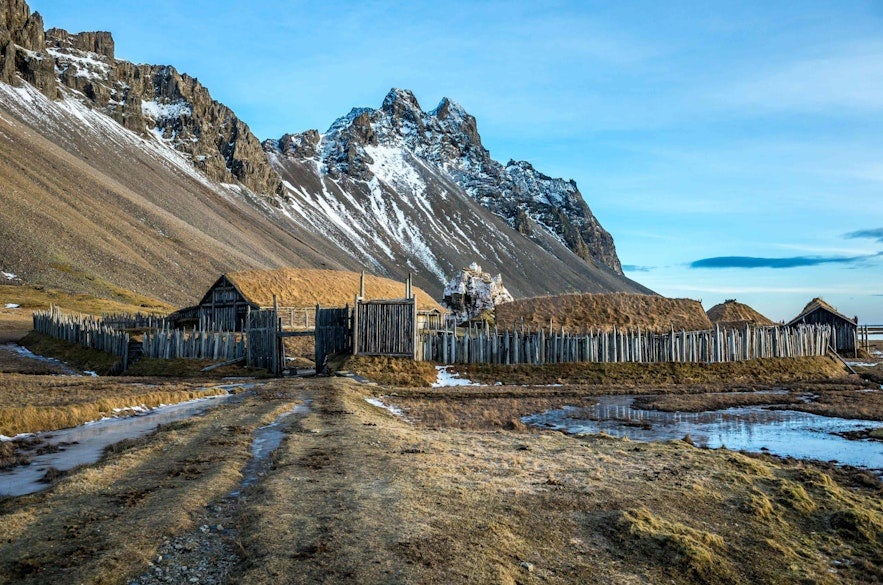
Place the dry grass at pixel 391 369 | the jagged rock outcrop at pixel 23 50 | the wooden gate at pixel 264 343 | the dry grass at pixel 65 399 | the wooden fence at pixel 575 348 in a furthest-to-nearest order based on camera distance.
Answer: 1. the jagged rock outcrop at pixel 23 50
2. the wooden gate at pixel 264 343
3. the wooden fence at pixel 575 348
4. the dry grass at pixel 391 369
5. the dry grass at pixel 65 399

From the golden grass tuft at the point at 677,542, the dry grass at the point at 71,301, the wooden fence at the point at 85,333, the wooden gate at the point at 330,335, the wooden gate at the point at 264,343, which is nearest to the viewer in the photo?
the golden grass tuft at the point at 677,542

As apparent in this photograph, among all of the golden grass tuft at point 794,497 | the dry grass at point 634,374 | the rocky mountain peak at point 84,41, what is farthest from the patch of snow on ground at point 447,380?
the rocky mountain peak at point 84,41

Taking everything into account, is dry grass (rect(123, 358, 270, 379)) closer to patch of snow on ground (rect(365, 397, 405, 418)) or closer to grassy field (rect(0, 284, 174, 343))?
patch of snow on ground (rect(365, 397, 405, 418))

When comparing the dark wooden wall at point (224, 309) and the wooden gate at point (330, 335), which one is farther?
the dark wooden wall at point (224, 309)

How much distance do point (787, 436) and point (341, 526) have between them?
13657 mm

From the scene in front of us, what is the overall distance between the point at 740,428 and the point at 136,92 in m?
165

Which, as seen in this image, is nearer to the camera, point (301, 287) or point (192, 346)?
point (192, 346)

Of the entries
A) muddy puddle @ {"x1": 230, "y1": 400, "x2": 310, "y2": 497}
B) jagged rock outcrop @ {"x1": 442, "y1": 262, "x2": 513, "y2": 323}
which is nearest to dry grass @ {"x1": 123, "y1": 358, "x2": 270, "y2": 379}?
muddy puddle @ {"x1": 230, "y1": 400, "x2": 310, "y2": 497}

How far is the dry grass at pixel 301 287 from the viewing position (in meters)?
44.2

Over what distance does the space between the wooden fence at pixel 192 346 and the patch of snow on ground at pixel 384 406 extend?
14.5 m

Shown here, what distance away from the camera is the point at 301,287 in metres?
46.8

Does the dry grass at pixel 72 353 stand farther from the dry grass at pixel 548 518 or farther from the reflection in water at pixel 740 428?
the dry grass at pixel 548 518

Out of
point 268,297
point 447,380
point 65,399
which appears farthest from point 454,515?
point 268,297

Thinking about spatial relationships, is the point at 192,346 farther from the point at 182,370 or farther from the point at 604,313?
the point at 604,313
